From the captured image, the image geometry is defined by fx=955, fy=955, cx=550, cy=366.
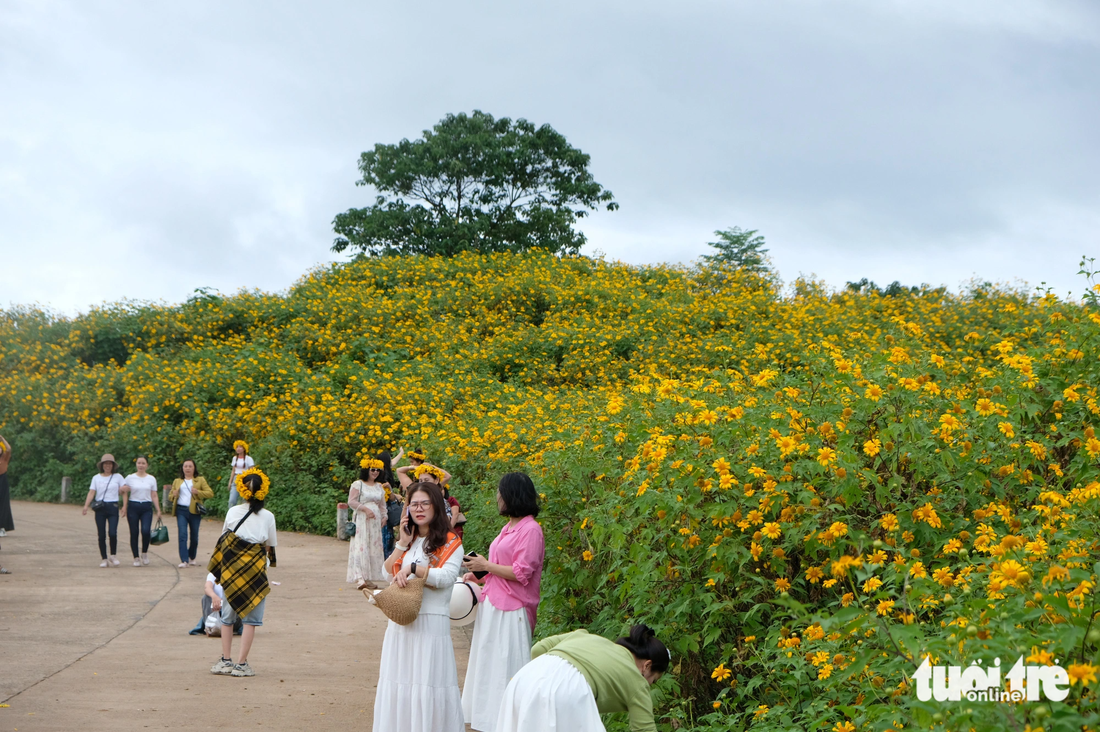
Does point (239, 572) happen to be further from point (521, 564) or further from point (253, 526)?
point (521, 564)

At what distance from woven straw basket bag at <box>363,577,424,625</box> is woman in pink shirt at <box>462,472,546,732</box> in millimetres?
343

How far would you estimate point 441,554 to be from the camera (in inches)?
196

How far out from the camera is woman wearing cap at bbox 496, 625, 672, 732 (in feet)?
11.4

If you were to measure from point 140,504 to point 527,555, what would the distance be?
9061mm

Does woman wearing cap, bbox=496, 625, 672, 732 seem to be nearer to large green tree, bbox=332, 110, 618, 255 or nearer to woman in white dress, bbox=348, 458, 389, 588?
woman in white dress, bbox=348, 458, 389, 588

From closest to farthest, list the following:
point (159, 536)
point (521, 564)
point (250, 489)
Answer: point (521, 564), point (250, 489), point (159, 536)

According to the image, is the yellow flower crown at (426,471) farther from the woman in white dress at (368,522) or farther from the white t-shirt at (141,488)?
A: the white t-shirt at (141,488)

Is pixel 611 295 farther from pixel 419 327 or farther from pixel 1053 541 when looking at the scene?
pixel 1053 541

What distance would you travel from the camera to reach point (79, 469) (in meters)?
20.5

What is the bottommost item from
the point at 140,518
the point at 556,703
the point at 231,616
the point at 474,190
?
the point at 231,616

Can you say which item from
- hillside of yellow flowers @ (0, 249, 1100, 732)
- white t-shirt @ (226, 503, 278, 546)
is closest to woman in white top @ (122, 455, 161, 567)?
hillside of yellow flowers @ (0, 249, 1100, 732)

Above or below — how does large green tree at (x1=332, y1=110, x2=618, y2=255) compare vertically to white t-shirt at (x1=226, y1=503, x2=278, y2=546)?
above

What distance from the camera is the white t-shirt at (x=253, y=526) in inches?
278

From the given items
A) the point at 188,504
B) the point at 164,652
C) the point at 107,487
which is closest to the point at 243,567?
the point at 164,652
